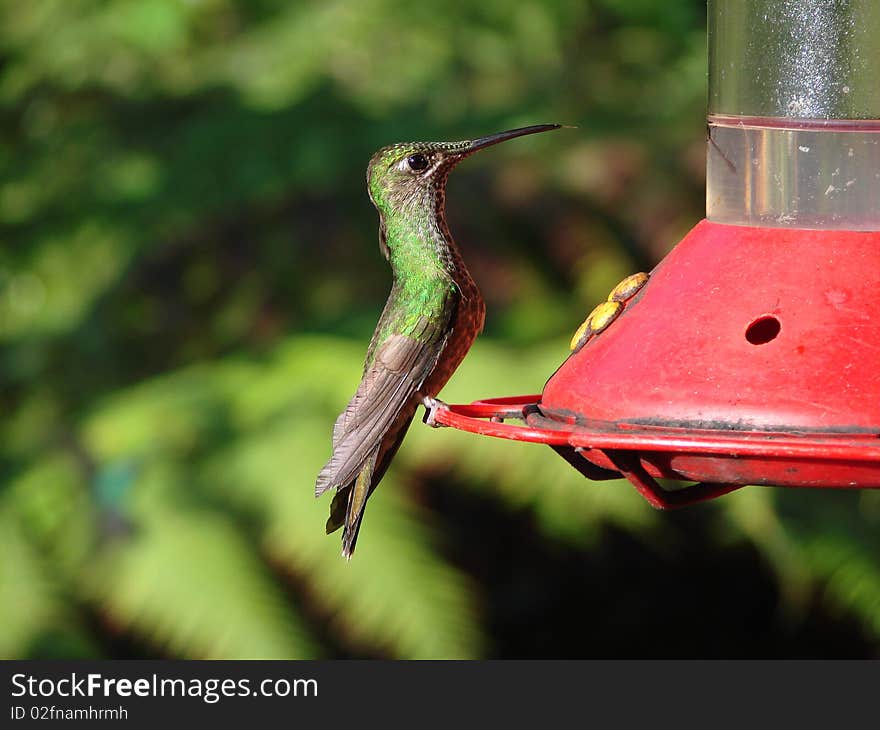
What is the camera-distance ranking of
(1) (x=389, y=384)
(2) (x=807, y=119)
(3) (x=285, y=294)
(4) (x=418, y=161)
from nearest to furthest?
(2) (x=807, y=119) → (1) (x=389, y=384) → (4) (x=418, y=161) → (3) (x=285, y=294)

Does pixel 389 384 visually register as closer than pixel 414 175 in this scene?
Yes

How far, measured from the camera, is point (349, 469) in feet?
8.88

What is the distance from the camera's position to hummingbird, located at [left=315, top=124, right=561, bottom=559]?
113 inches

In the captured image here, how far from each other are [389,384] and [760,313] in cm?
118

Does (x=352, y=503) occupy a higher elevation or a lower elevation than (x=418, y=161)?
lower

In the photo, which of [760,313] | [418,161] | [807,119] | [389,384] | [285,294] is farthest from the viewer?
[285,294]

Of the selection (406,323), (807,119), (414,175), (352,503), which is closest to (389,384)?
(406,323)

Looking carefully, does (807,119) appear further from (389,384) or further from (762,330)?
(389,384)

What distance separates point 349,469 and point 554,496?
7.01ft

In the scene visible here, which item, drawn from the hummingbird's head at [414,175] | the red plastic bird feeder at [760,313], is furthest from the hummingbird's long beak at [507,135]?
the red plastic bird feeder at [760,313]

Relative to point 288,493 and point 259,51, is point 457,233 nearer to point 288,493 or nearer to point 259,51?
point 288,493

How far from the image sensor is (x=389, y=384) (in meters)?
2.92


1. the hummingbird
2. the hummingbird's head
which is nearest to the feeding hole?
the hummingbird

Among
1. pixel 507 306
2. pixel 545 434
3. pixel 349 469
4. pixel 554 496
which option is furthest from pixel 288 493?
pixel 545 434
